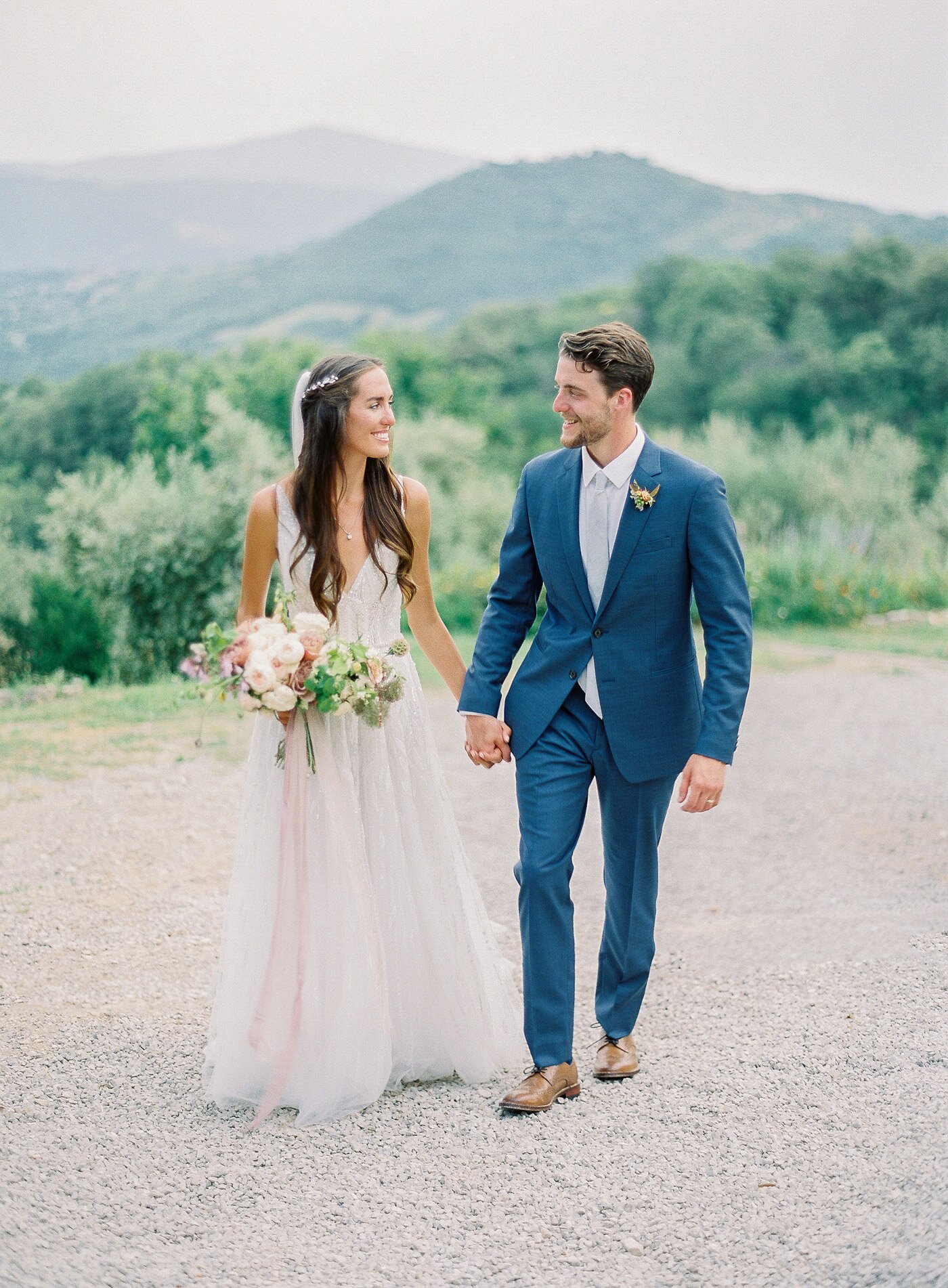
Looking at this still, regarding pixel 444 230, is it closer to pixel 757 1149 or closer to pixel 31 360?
pixel 31 360

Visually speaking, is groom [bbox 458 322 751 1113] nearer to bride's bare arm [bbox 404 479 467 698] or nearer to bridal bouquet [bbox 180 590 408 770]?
bride's bare arm [bbox 404 479 467 698]

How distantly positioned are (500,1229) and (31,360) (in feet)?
50.8

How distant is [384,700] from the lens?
3432 mm

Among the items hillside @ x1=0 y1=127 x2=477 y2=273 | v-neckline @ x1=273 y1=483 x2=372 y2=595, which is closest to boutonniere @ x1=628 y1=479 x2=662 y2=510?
v-neckline @ x1=273 y1=483 x2=372 y2=595

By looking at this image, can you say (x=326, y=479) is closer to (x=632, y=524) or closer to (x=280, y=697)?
(x=280, y=697)

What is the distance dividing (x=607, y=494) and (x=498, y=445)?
27760mm

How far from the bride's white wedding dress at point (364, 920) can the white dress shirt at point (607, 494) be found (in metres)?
0.51

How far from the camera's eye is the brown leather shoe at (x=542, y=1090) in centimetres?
347

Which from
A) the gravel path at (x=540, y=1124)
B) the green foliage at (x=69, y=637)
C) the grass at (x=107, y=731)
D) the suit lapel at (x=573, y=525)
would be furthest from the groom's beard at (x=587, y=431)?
the green foliage at (x=69, y=637)

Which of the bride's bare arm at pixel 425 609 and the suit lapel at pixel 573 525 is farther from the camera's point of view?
the bride's bare arm at pixel 425 609

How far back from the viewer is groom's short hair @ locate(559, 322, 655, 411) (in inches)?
130

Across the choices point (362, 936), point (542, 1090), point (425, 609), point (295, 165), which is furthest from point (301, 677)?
point (295, 165)

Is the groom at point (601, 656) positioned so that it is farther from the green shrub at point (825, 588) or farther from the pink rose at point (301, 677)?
the green shrub at point (825, 588)

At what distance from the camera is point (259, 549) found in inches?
143
